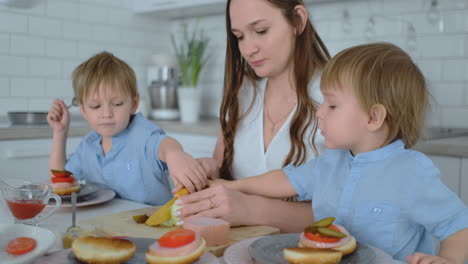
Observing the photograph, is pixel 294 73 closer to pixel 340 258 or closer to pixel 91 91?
pixel 91 91

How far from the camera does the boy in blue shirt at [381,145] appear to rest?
1.09 meters

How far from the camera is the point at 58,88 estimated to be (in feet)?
11.5

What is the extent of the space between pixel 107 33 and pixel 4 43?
2.53 ft

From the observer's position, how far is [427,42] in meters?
2.89

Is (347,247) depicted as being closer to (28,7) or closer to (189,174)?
(189,174)

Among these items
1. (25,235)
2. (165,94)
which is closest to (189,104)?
(165,94)

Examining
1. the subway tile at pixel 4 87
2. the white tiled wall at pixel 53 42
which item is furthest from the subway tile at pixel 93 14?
the subway tile at pixel 4 87

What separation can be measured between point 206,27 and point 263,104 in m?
2.32

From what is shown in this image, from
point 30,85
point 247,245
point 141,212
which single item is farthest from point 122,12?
point 247,245

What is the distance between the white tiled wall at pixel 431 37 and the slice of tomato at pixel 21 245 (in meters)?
2.34

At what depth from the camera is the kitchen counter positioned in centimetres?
213

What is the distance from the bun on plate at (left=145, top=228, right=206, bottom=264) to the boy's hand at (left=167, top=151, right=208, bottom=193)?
558 mm

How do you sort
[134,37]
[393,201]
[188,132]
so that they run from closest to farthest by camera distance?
[393,201] < [188,132] < [134,37]

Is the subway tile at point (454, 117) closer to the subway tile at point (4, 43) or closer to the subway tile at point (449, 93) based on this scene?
the subway tile at point (449, 93)
